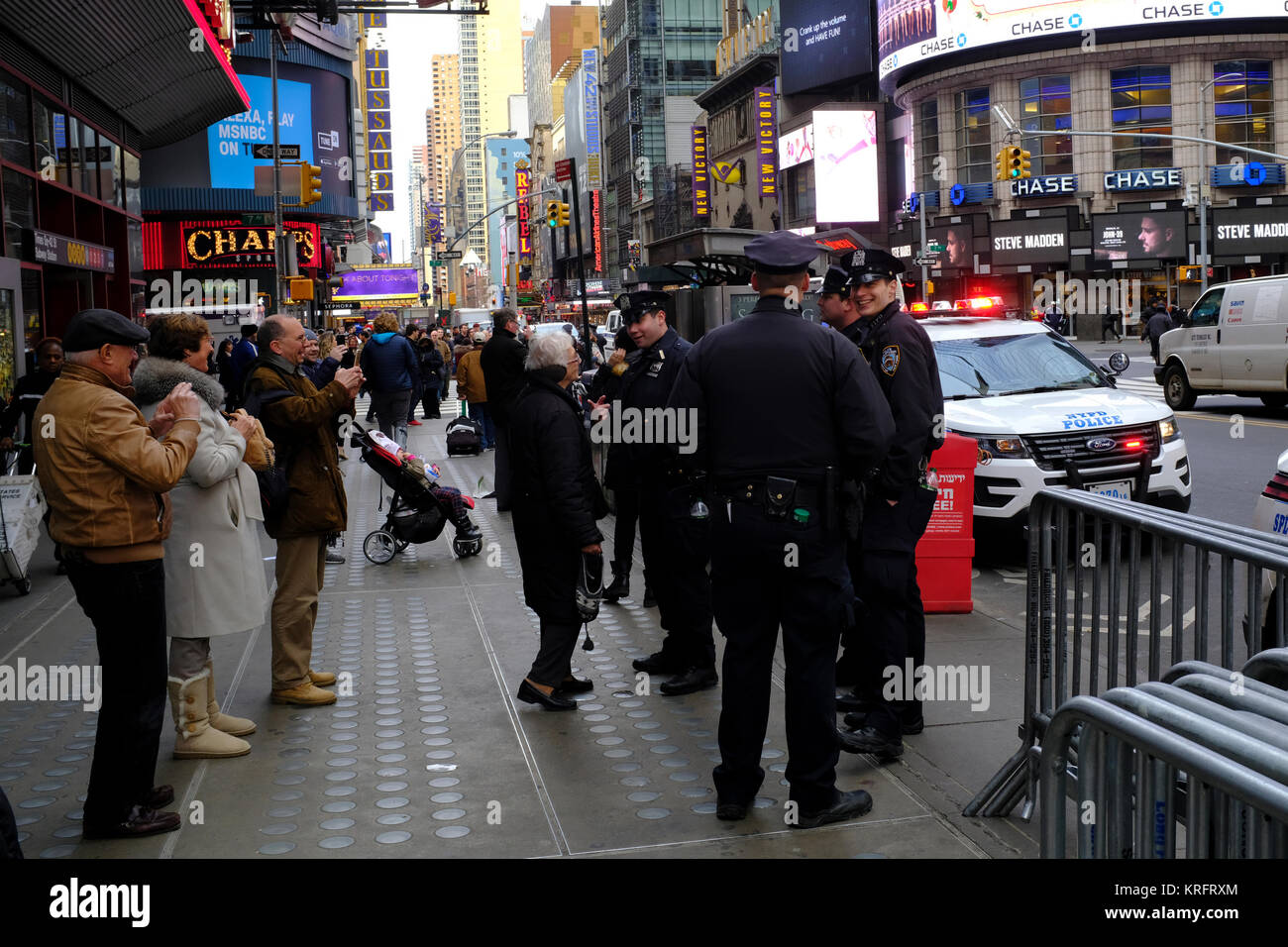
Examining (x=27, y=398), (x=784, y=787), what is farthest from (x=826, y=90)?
(x=784, y=787)

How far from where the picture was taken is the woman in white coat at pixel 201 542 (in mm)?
5738

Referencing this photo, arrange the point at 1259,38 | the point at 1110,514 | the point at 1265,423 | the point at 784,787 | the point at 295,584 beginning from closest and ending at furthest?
the point at 1110,514, the point at 784,787, the point at 295,584, the point at 1265,423, the point at 1259,38

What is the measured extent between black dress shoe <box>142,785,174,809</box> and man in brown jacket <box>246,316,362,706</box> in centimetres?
152

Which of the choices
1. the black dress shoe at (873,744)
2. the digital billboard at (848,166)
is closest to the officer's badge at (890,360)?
the black dress shoe at (873,744)

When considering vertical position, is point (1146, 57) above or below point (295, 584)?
above

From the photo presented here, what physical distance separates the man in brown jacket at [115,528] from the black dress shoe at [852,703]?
2.90 metres

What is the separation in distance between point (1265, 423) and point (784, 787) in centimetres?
1662

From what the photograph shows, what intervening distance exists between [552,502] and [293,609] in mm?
1551

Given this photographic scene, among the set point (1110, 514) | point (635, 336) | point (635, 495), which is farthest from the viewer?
point (635, 495)

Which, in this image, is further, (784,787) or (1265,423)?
(1265,423)

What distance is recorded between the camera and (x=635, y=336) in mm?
7281

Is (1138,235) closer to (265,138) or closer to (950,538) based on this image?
(265,138)

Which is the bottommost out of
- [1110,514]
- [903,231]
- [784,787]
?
[784,787]
